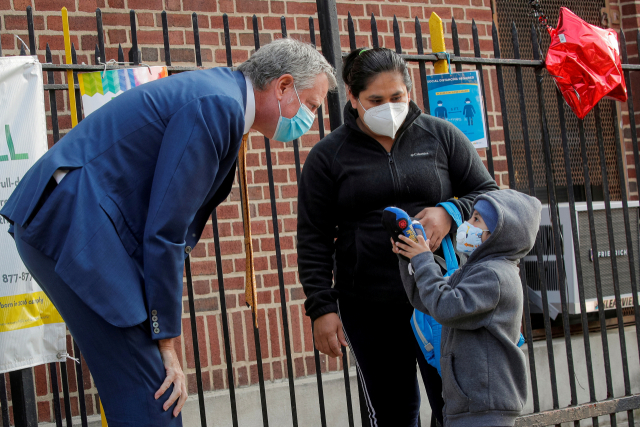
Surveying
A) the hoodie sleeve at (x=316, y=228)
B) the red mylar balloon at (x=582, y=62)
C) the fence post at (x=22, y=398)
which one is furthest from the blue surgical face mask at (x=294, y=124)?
the red mylar balloon at (x=582, y=62)

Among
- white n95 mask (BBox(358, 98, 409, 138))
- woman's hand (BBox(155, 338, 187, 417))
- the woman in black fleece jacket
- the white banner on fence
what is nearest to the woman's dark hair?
the woman in black fleece jacket

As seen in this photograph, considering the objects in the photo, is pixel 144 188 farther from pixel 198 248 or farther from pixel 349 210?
pixel 198 248

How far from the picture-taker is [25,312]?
2814mm

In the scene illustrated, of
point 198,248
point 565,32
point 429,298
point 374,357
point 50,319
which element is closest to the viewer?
point 429,298

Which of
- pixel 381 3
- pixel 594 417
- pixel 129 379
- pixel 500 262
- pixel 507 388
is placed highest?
pixel 381 3

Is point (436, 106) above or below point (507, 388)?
above

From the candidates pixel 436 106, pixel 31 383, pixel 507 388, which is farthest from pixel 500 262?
pixel 31 383

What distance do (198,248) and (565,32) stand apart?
2488mm

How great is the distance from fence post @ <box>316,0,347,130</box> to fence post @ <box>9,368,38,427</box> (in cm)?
185

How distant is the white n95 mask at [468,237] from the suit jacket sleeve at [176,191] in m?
0.96

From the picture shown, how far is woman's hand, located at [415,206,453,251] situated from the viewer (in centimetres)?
243

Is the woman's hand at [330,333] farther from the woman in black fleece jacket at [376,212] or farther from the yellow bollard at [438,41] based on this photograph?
the yellow bollard at [438,41]

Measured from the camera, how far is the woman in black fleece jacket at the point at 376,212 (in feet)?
8.25

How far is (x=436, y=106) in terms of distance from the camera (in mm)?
3283
